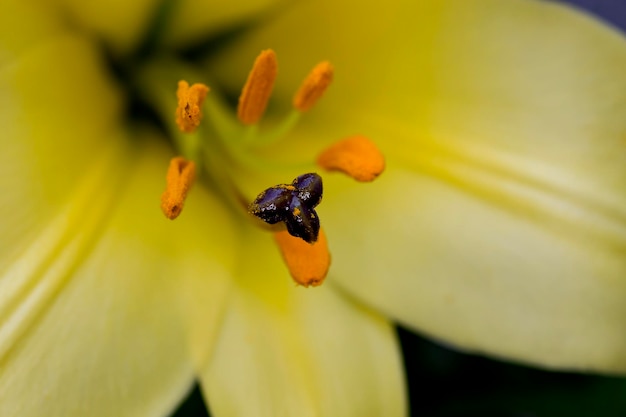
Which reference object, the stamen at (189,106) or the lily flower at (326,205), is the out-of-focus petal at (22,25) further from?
the stamen at (189,106)

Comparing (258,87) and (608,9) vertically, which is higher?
(608,9)

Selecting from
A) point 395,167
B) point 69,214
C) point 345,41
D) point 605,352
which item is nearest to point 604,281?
point 605,352

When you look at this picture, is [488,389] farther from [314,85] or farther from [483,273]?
[314,85]

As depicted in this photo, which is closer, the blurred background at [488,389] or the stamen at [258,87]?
the stamen at [258,87]

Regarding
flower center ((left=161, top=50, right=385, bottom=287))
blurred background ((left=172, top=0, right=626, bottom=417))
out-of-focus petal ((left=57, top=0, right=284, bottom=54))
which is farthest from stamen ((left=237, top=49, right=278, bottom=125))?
blurred background ((left=172, top=0, right=626, bottom=417))

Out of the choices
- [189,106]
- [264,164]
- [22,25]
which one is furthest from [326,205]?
[22,25]

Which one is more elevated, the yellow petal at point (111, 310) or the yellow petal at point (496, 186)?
the yellow petal at point (496, 186)

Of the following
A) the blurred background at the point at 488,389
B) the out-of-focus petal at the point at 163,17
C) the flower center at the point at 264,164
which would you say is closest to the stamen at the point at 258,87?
the flower center at the point at 264,164
